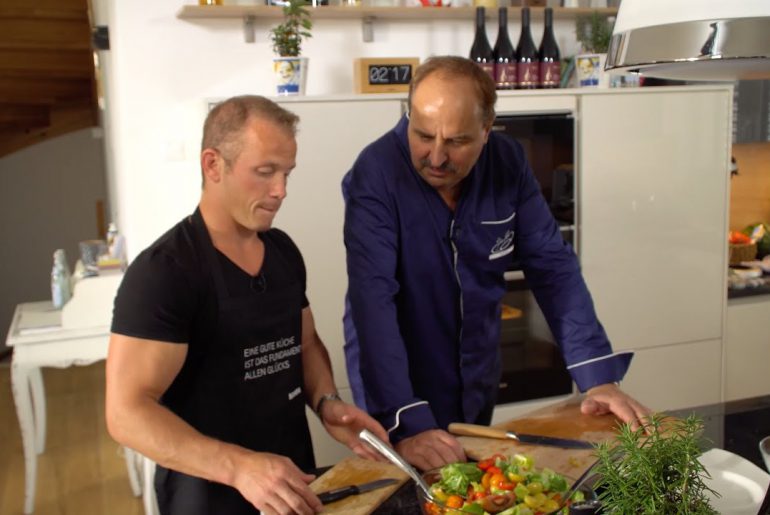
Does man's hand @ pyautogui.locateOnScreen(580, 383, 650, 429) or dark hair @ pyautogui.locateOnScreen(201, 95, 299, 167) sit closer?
dark hair @ pyautogui.locateOnScreen(201, 95, 299, 167)

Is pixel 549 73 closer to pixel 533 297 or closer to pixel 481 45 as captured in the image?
pixel 481 45

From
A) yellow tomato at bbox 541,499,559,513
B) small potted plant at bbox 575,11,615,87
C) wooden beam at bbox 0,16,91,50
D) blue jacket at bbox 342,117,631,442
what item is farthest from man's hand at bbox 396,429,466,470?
wooden beam at bbox 0,16,91,50

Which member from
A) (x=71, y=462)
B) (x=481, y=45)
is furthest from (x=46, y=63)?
(x=481, y=45)

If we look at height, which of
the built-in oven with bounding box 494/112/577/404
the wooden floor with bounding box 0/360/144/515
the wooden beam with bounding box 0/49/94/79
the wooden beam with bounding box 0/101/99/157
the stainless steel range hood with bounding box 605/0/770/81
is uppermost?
the wooden beam with bounding box 0/49/94/79

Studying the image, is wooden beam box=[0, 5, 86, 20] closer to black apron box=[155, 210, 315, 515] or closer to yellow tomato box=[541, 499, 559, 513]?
black apron box=[155, 210, 315, 515]

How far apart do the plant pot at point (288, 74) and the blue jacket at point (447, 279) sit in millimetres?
1025

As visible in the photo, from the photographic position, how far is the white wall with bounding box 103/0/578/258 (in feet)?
9.72

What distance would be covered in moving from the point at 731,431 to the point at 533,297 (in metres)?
1.59

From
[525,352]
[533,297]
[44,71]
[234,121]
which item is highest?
[44,71]

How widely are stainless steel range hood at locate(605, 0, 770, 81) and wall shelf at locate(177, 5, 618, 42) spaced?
82.4 inches

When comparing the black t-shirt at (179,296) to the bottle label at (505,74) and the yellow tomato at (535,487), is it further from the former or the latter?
the bottle label at (505,74)

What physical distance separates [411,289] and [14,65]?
180 inches

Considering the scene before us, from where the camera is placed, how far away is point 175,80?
300 centimetres

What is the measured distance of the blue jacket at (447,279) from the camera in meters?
1.74
